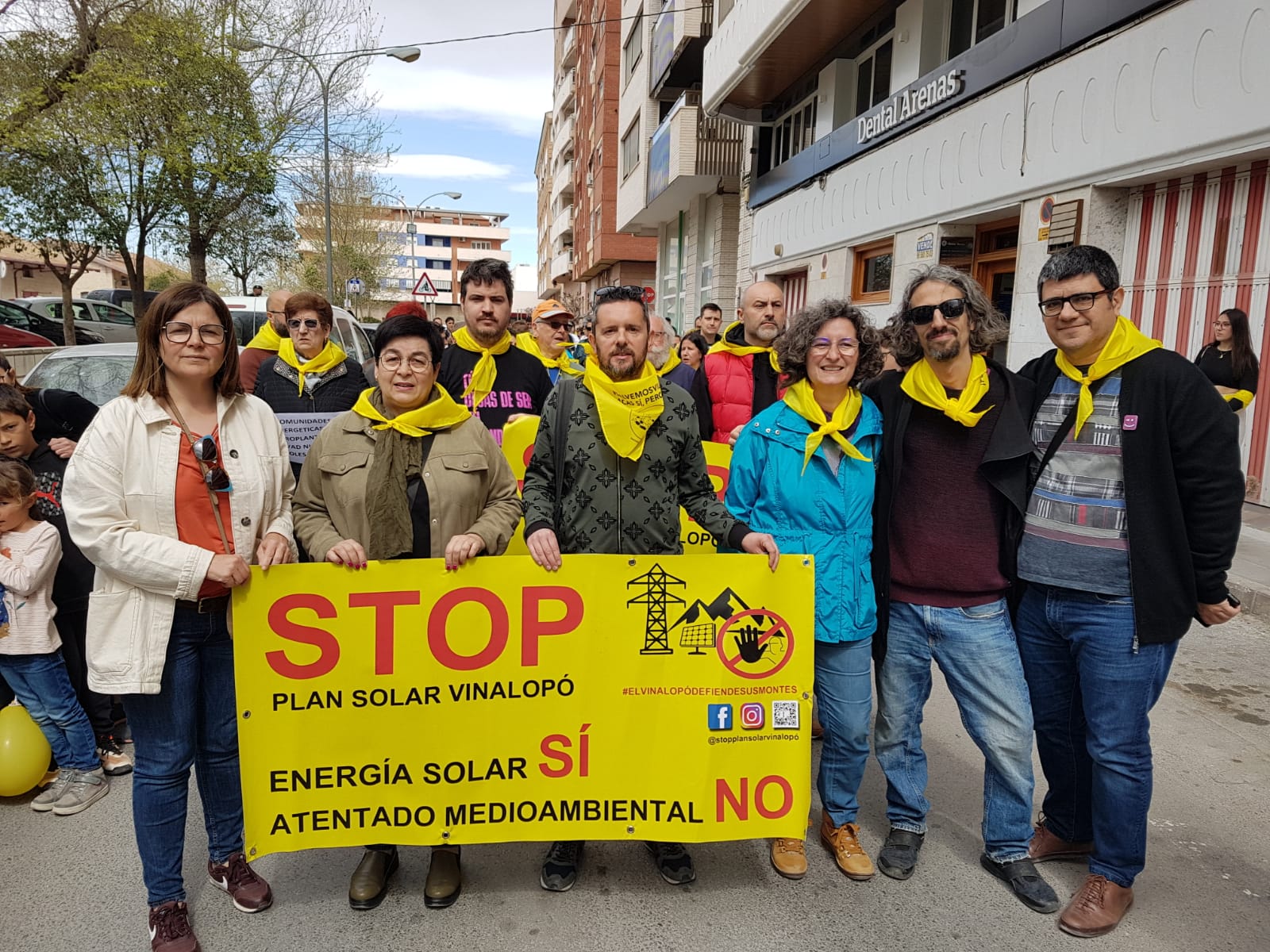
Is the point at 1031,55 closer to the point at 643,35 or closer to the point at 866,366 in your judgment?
the point at 866,366

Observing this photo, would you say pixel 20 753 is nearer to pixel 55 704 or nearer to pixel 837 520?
pixel 55 704

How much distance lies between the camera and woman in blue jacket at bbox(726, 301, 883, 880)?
9.70 feet

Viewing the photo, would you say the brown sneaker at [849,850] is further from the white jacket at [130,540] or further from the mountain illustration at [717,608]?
the white jacket at [130,540]

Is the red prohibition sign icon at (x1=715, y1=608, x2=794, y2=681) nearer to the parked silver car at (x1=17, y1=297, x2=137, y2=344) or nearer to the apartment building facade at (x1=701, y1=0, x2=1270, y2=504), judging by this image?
the apartment building facade at (x1=701, y1=0, x2=1270, y2=504)

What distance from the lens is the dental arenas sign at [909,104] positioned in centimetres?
1059

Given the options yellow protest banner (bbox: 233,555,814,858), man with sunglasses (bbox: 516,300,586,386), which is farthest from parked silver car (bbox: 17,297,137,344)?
yellow protest banner (bbox: 233,555,814,858)

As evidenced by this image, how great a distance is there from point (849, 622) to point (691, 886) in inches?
43.3

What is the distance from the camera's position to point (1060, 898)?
9.67 ft

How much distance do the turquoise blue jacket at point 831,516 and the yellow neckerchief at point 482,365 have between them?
1.84m

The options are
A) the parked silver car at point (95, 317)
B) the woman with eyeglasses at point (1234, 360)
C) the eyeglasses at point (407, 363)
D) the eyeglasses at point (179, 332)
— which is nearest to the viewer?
the eyeglasses at point (179, 332)

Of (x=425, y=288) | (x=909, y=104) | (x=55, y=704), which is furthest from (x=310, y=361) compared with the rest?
(x=425, y=288)

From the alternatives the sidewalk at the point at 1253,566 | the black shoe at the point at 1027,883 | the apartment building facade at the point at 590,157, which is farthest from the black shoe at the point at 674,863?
the apartment building facade at the point at 590,157

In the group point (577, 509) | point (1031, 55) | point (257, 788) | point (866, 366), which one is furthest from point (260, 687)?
point (1031, 55)

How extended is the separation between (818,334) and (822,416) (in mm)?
298
